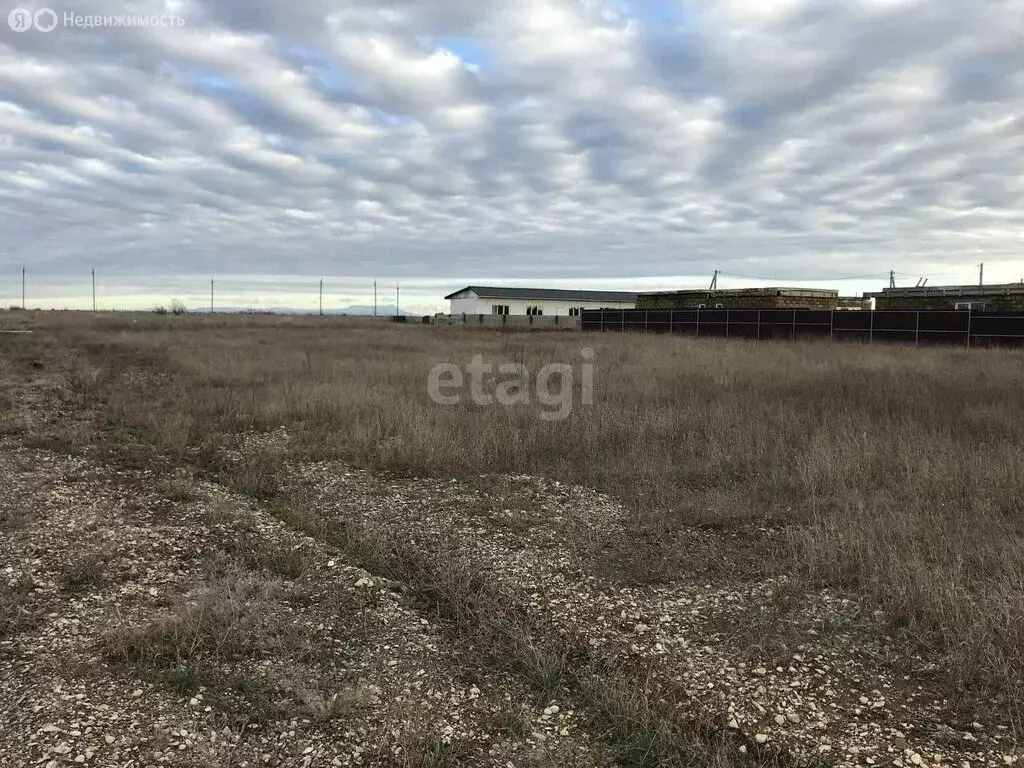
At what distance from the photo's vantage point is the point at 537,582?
5066mm

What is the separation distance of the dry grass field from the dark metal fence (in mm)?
19767

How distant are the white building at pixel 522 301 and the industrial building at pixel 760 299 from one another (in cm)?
1930

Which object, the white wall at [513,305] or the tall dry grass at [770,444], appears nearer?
the tall dry grass at [770,444]

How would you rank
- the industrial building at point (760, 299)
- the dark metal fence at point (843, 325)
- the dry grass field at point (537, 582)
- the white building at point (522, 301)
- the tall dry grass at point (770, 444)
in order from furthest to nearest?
the white building at point (522, 301)
the industrial building at point (760, 299)
the dark metal fence at point (843, 325)
the tall dry grass at point (770, 444)
the dry grass field at point (537, 582)

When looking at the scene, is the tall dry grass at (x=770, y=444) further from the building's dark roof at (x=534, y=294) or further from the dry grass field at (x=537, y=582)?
the building's dark roof at (x=534, y=294)

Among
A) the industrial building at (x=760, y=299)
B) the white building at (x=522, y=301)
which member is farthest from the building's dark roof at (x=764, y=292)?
the white building at (x=522, y=301)

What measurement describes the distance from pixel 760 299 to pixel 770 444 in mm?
38750

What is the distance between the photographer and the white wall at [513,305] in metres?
70.8

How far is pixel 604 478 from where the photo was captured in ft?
26.3

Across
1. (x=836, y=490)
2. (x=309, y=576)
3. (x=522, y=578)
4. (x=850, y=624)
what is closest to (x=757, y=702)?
(x=850, y=624)

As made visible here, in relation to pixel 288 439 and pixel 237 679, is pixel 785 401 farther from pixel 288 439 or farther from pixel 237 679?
pixel 237 679

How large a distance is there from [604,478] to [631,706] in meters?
4.67

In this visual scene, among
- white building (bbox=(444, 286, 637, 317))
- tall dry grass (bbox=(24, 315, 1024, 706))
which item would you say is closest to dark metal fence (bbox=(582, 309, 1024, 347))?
tall dry grass (bbox=(24, 315, 1024, 706))

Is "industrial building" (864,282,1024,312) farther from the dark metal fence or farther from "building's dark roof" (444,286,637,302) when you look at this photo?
"building's dark roof" (444,286,637,302)
